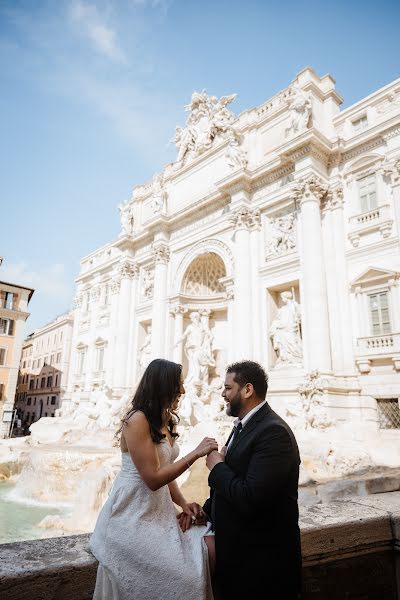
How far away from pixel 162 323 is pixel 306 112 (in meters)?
11.1

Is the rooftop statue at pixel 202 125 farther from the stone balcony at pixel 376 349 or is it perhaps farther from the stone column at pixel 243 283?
the stone balcony at pixel 376 349

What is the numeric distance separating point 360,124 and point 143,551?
16964 millimetres

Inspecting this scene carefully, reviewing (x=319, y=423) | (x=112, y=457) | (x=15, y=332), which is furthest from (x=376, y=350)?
(x=15, y=332)

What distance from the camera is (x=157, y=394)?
7.71 ft

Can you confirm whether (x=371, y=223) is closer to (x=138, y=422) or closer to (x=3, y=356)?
(x=138, y=422)

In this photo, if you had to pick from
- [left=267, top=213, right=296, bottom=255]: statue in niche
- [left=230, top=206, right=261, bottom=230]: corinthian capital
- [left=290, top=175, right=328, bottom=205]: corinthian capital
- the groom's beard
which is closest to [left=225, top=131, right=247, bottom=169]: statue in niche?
[left=230, top=206, right=261, bottom=230]: corinthian capital

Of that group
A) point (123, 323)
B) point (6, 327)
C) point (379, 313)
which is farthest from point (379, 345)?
point (6, 327)

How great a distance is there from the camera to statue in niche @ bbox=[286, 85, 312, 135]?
15.2m

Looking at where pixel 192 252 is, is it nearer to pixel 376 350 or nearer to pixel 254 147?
pixel 254 147

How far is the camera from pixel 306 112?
15.3m

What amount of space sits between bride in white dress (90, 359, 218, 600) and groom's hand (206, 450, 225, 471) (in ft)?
0.10

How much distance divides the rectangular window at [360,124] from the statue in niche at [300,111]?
1.92m

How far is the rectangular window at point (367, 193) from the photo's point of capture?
1404 centimetres

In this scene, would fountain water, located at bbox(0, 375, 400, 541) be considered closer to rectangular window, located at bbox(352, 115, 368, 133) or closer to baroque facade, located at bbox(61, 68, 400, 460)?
baroque facade, located at bbox(61, 68, 400, 460)
